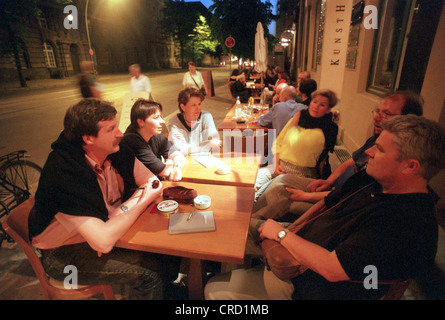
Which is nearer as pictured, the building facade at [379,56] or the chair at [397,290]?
the chair at [397,290]

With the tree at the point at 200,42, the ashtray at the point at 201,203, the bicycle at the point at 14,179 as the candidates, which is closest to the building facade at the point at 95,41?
the tree at the point at 200,42

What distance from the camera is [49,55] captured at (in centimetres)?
2262

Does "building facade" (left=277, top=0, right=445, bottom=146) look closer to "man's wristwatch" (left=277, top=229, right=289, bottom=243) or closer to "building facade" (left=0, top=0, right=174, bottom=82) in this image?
"man's wristwatch" (left=277, top=229, right=289, bottom=243)

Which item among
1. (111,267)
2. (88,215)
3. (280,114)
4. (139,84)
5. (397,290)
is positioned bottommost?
(111,267)

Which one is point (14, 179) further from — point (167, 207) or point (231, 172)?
point (231, 172)

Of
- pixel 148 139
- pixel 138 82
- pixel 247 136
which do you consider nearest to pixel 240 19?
pixel 138 82

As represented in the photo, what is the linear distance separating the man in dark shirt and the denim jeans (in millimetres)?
479

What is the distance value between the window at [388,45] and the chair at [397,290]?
11.9ft

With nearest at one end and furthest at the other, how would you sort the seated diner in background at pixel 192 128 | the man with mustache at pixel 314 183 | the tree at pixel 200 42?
the man with mustache at pixel 314 183, the seated diner in background at pixel 192 128, the tree at pixel 200 42

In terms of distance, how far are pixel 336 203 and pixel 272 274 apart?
685 millimetres

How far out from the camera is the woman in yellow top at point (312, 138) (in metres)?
2.95

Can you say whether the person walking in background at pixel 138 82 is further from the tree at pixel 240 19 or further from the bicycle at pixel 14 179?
the tree at pixel 240 19

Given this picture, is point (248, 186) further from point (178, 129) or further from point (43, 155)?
point (43, 155)

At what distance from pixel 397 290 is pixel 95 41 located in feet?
111
